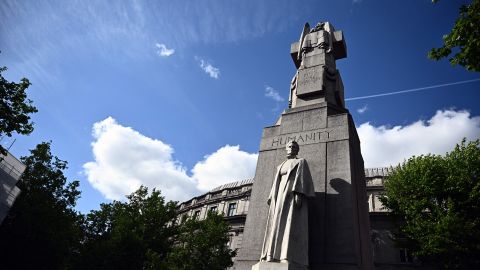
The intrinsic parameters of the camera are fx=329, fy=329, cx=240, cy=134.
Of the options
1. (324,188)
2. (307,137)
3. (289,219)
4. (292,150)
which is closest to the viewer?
(289,219)

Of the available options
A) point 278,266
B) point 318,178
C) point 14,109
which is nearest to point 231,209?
point 14,109

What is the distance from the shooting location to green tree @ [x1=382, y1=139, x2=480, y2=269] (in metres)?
23.0

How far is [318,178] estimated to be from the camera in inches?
327

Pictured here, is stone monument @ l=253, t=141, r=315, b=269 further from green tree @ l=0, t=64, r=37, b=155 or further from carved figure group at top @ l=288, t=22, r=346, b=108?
green tree @ l=0, t=64, r=37, b=155

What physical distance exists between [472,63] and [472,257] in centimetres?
2036

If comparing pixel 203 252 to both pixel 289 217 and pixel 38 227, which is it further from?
pixel 289 217

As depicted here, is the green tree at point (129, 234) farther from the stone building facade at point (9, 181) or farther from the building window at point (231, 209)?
the building window at point (231, 209)

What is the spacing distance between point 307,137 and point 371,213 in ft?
102

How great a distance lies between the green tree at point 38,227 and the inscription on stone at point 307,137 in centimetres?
2522

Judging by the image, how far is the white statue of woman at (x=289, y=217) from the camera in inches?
261

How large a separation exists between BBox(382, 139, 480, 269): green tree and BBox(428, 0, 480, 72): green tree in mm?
18163

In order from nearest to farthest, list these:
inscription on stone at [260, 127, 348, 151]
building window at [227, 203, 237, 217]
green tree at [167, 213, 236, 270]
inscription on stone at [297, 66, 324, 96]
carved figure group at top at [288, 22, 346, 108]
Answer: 1. inscription on stone at [260, 127, 348, 151]
2. inscription on stone at [297, 66, 324, 96]
3. carved figure group at top at [288, 22, 346, 108]
4. green tree at [167, 213, 236, 270]
5. building window at [227, 203, 237, 217]

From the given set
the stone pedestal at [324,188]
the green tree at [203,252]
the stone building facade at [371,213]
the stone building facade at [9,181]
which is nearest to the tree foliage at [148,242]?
the green tree at [203,252]

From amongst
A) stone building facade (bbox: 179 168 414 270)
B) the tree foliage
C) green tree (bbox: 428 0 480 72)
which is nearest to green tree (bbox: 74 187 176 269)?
the tree foliage
